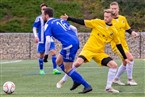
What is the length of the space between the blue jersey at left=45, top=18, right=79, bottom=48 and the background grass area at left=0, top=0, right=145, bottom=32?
17.4m

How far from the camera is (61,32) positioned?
1305 cm

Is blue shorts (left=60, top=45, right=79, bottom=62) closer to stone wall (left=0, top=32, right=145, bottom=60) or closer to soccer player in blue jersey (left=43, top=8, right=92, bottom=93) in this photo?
soccer player in blue jersey (left=43, top=8, right=92, bottom=93)

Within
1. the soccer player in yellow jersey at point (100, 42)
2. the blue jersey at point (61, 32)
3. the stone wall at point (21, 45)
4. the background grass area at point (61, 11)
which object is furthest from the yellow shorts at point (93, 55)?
the background grass area at point (61, 11)

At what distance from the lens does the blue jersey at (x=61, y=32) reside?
12969 mm

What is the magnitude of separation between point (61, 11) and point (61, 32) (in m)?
18.3

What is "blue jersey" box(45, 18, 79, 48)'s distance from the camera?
12969 mm

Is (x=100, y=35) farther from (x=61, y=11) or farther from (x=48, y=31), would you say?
(x=61, y=11)

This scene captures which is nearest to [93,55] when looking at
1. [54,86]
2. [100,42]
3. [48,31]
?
[100,42]

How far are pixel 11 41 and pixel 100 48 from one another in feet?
53.7

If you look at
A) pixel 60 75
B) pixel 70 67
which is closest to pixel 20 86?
pixel 70 67

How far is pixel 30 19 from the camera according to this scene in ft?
102

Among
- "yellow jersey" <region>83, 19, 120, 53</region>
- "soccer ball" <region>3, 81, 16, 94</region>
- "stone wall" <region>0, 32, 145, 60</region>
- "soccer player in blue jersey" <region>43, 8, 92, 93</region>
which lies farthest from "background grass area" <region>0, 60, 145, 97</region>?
"stone wall" <region>0, 32, 145, 60</region>

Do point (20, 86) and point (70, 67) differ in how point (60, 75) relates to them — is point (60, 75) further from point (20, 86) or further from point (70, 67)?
point (70, 67)

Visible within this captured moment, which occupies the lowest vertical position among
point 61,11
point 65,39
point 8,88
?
point 61,11
